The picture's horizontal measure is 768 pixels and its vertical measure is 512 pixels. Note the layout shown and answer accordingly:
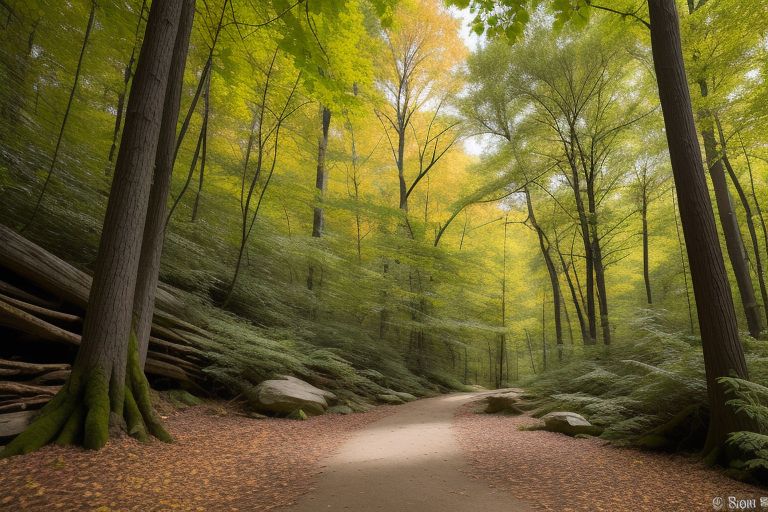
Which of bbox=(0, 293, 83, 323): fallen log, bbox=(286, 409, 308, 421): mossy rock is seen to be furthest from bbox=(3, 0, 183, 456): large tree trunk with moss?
bbox=(286, 409, 308, 421): mossy rock

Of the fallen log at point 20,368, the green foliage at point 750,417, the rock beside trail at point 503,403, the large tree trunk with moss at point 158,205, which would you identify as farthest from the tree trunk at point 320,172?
the green foliage at point 750,417

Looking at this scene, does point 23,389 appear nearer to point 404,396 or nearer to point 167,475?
point 167,475

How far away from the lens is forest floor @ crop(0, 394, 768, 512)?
9.75 feet

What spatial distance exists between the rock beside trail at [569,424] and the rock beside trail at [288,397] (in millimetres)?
4914

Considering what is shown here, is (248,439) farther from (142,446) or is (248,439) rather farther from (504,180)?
(504,180)

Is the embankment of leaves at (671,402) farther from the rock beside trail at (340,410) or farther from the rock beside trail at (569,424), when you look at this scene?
the rock beside trail at (340,410)

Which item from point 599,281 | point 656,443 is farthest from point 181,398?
point 599,281

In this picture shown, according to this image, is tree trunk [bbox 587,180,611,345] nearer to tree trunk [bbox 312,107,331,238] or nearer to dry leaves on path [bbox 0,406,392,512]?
dry leaves on path [bbox 0,406,392,512]

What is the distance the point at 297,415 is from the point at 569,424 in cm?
535

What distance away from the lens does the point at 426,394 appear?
44.2 ft

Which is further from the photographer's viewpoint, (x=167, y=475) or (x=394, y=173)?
(x=394, y=173)

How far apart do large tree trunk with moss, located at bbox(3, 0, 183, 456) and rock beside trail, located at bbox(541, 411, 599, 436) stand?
6472 millimetres

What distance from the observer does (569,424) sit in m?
6.35

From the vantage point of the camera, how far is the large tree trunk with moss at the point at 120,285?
12.6 feet
